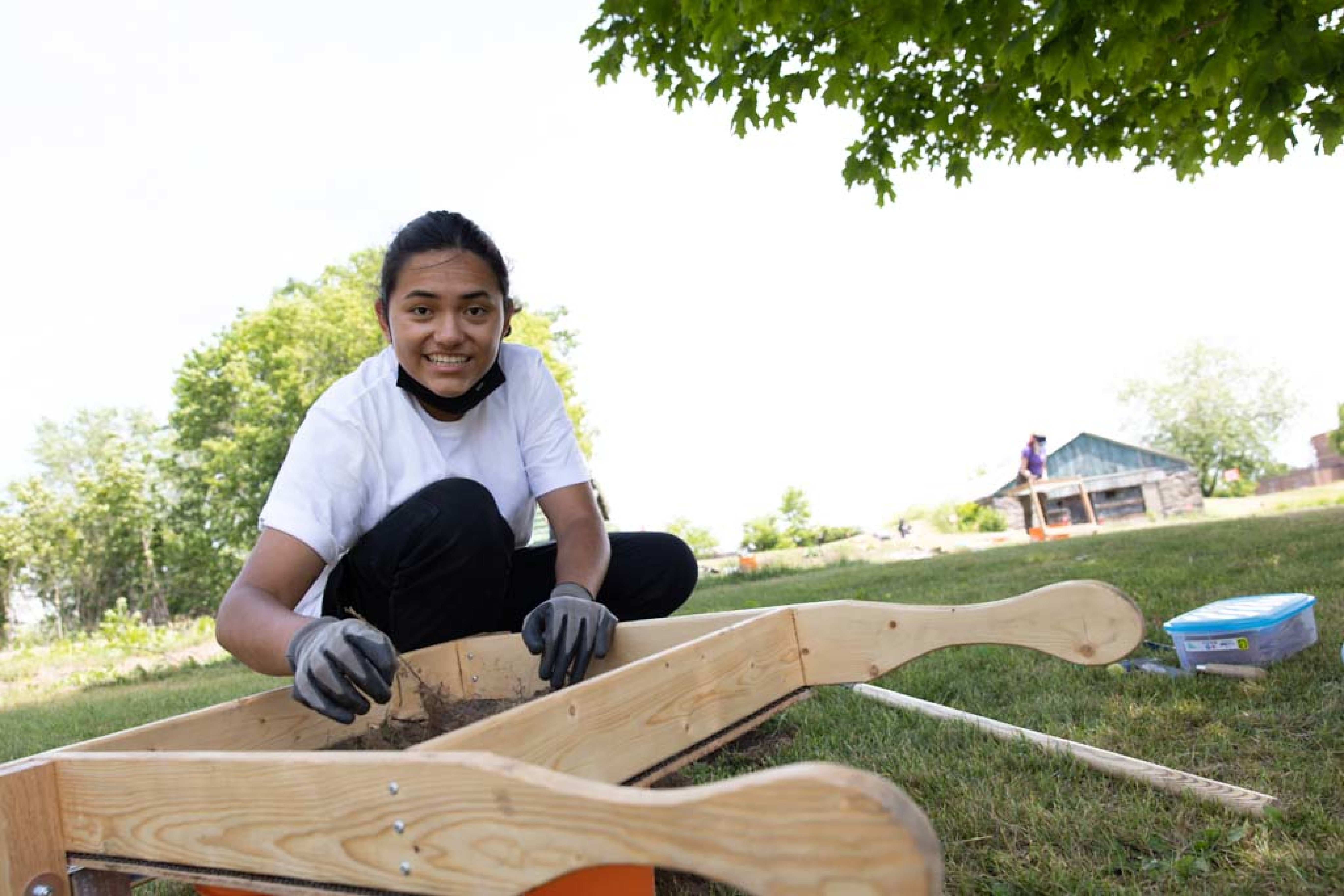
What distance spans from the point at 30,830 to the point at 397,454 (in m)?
1.09

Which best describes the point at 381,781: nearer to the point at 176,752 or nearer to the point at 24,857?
the point at 176,752

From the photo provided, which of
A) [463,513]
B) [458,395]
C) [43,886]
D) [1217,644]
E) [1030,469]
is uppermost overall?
[458,395]

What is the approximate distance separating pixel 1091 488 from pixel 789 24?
2662 cm

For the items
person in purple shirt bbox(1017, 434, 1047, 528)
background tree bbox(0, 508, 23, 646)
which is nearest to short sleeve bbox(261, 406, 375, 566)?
person in purple shirt bbox(1017, 434, 1047, 528)

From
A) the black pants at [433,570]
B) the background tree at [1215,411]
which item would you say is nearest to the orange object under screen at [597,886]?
the black pants at [433,570]

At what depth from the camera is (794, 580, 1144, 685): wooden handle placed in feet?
5.34

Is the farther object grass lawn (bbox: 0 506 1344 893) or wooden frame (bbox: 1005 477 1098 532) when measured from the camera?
wooden frame (bbox: 1005 477 1098 532)

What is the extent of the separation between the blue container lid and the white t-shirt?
1.80m

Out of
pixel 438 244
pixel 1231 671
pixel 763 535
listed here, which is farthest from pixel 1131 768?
pixel 763 535

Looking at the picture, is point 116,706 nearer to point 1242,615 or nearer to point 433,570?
point 433,570

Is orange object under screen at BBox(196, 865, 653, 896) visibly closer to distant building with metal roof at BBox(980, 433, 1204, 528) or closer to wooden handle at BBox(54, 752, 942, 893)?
wooden handle at BBox(54, 752, 942, 893)

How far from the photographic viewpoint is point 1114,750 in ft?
7.00

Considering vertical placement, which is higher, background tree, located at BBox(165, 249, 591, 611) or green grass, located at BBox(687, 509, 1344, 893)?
background tree, located at BBox(165, 249, 591, 611)

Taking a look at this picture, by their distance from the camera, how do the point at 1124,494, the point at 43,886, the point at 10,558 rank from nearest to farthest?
the point at 43,886 → the point at 1124,494 → the point at 10,558
